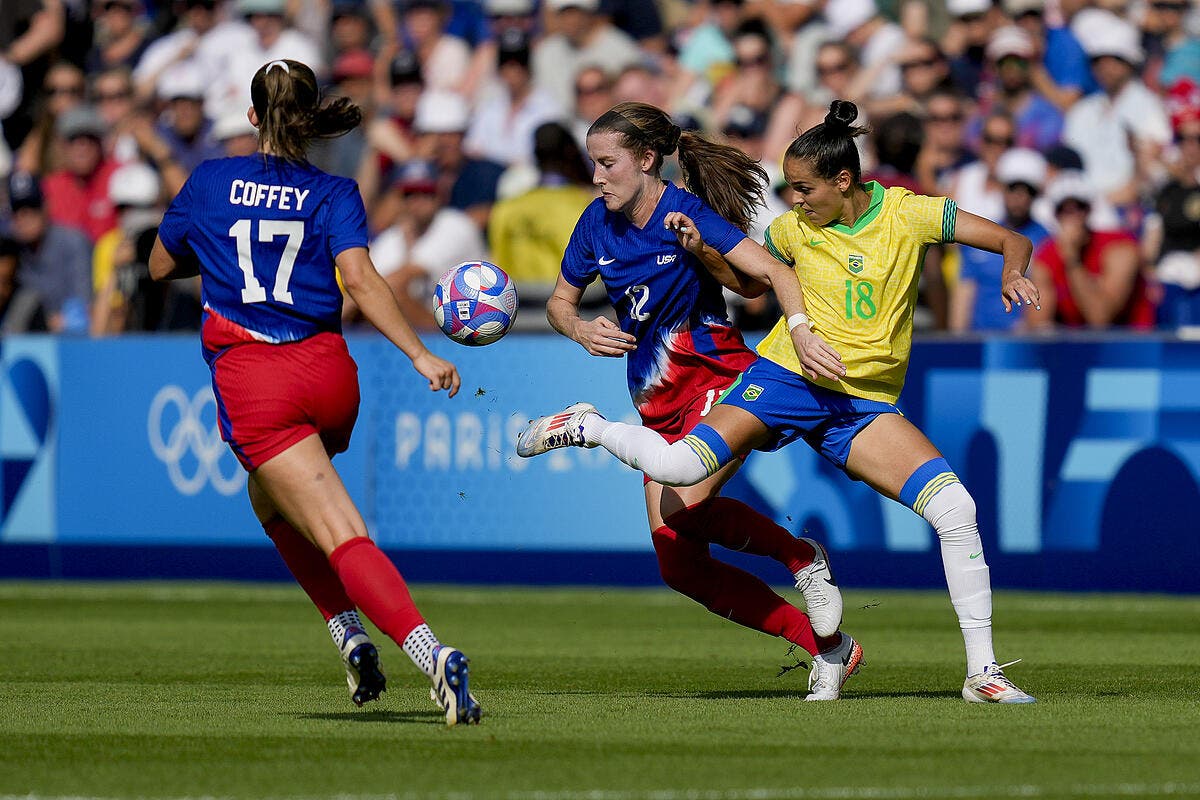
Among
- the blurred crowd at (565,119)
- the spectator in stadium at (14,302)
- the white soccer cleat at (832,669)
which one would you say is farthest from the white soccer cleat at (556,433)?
the spectator in stadium at (14,302)

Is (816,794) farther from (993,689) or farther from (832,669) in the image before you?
(832,669)

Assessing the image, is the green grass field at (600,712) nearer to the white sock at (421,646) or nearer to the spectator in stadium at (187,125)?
the white sock at (421,646)

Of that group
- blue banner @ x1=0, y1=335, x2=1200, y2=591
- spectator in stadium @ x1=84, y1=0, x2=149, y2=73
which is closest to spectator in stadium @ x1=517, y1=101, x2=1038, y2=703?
blue banner @ x1=0, y1=335, x2=1200, y2=591

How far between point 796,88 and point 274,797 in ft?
44.4

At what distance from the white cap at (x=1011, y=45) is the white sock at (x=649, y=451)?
9787 millimetres

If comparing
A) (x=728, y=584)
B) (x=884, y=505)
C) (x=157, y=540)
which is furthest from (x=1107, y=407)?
(x=157, y=540)

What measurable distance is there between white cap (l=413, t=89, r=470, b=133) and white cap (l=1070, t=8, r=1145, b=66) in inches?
208

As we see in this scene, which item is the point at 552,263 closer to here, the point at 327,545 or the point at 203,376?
the point at 203,376

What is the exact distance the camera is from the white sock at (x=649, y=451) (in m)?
7.91

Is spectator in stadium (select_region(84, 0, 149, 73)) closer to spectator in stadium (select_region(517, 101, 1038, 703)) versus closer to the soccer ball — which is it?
the soccer ball

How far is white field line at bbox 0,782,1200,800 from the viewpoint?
5656 millimetres

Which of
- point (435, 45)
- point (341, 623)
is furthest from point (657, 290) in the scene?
point (435, 45)

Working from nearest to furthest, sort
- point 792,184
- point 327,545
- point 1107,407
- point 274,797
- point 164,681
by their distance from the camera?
point 274,797 → point 327,545 → point 792,184 → point 164,681 → point 1107,407

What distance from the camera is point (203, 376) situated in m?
14.8
